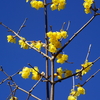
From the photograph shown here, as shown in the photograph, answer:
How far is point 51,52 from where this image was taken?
7.13 feet

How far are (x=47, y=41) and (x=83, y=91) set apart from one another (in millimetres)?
605

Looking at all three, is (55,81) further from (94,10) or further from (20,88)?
(94,10)

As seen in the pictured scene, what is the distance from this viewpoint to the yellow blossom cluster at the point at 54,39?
2162 millimetres

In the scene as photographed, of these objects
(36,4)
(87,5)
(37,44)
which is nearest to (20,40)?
(37,44)

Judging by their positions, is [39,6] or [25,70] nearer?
[25,70]

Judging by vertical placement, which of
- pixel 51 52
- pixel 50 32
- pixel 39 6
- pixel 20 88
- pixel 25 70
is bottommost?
pixel 20 88

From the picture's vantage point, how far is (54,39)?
86.8 inches

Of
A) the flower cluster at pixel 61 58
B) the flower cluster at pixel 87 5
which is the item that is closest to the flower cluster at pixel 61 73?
the flower cluster at pixel 61 58

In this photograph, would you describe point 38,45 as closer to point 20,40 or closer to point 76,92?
point 20,40

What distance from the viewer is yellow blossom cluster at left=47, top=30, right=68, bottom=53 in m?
2.16

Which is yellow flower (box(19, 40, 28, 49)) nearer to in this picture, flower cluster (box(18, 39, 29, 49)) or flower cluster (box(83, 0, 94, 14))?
flower cluster (box(18, 39, 29, 49))

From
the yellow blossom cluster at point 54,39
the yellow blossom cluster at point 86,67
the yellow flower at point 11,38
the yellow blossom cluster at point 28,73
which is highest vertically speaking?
A: the yellow flower at point 11,38

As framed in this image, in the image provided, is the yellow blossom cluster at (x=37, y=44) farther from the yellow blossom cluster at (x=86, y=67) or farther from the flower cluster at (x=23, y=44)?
the yellow blossom cluster at (x=86, y=67)

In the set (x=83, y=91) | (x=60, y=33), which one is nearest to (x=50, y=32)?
(x=60, y=33)
